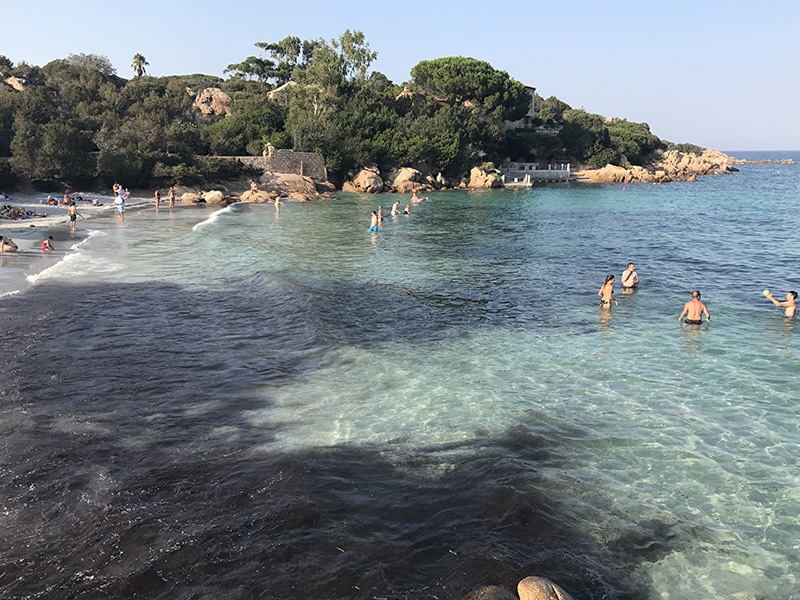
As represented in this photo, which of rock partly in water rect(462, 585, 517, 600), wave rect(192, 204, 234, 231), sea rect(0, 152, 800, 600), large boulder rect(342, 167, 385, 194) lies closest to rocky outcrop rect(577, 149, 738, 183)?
large boulder rect(342, 167, 385, 194)

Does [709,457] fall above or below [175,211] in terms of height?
below

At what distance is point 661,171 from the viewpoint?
311ft

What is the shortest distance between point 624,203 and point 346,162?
29126mm

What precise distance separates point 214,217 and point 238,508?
3405 cm

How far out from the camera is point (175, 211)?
41469 millimetres

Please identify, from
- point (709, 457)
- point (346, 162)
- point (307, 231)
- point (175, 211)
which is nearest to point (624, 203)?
point (346, 162)

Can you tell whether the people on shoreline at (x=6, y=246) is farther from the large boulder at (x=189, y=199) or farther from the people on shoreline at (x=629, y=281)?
the large boulder at (x=189, y=199)

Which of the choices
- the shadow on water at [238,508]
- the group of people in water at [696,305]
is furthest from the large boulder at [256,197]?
the shadow on water at [238,508]

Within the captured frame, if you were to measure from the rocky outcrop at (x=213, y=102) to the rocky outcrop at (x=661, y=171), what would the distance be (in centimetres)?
5286

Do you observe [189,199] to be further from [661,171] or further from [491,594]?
A: [661,171]

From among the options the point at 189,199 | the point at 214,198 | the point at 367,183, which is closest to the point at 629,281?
the point at 214,198

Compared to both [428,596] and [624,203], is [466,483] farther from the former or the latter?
[624,203]

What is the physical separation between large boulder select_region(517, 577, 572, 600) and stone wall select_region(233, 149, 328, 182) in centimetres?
5598

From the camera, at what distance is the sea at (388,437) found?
6297 millimetres
